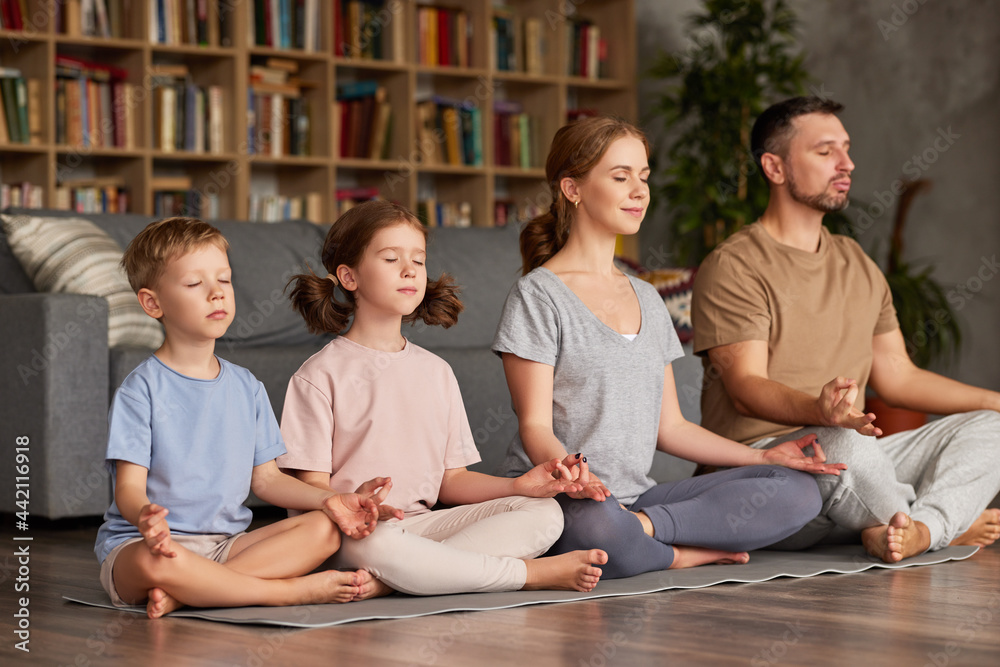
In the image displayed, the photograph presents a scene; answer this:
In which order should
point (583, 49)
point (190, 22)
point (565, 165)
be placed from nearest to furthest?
1. point (565, 165)
2. point (190, 22)
3. point (583, 49)

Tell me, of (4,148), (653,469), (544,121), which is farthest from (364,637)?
(544,121)

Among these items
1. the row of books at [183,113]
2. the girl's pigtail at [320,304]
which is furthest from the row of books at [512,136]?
the girl's pigtail at [320,304]

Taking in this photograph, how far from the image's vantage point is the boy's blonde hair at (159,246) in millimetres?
1611

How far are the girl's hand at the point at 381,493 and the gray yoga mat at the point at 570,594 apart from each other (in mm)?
124

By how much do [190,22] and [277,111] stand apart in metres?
0.48

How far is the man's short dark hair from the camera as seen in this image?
87.9 inches

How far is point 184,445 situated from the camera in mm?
1579

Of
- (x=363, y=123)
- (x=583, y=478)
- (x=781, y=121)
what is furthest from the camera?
(x=363, y=123)

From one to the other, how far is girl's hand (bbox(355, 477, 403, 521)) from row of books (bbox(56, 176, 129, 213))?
3.26 m

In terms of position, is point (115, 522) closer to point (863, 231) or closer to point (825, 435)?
point (825, 435)

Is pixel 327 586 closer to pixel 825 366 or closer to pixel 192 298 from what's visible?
pixel 192 298

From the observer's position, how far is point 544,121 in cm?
540

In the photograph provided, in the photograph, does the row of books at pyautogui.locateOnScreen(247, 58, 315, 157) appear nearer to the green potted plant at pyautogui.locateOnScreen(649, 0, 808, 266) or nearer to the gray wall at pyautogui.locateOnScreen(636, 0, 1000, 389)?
the green potted plant at pyautogui.locateOnScreen(649, 0, 808, 266)

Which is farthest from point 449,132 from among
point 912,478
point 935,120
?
point 912,478
